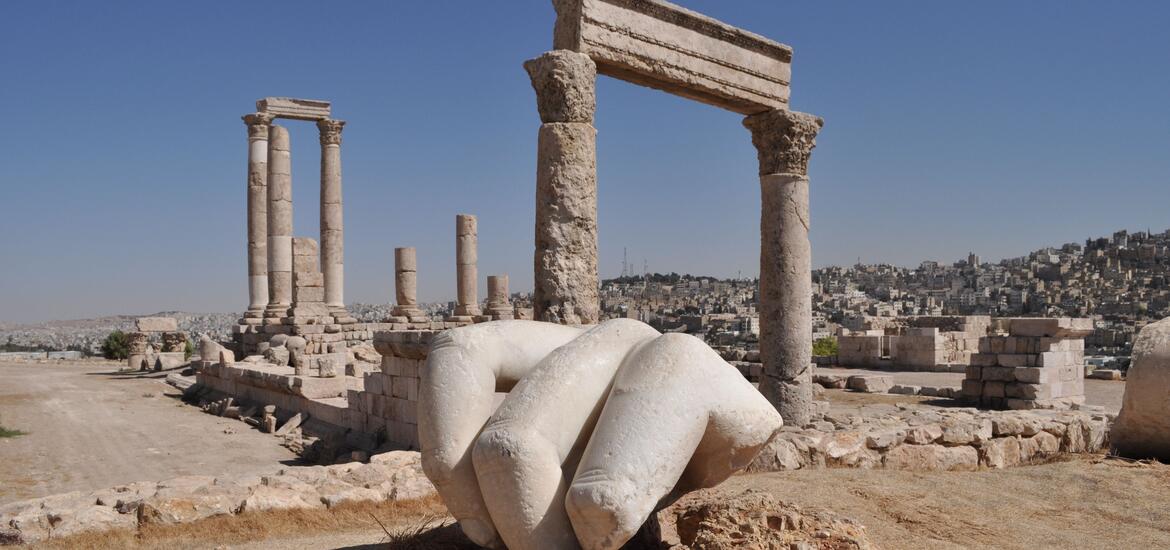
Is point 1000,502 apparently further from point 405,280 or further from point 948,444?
point 405,280

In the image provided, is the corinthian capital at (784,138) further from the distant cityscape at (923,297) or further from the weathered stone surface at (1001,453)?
the distant cityscape at (923,297)

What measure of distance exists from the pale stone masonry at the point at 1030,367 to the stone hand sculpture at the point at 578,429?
456 inches

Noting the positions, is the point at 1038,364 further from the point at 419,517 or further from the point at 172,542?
the point at 172,542

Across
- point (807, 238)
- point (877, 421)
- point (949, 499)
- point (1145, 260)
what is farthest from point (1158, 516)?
point (1145, 260)

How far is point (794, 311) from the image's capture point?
10391mm

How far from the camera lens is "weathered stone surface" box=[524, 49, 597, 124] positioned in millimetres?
8195

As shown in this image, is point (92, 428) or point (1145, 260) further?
point (1145, 260)

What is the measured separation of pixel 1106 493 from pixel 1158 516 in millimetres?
548

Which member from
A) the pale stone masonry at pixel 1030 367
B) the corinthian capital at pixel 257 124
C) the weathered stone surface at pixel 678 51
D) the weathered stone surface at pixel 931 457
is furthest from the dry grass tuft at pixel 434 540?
the corinthian capital at pixel 257 124

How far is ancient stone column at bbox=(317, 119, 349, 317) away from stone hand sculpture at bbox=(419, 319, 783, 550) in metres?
23.1

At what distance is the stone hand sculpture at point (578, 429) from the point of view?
2.99 meters

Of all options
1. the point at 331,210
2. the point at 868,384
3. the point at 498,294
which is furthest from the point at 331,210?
the point at 868,384

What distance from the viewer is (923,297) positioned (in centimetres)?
7125

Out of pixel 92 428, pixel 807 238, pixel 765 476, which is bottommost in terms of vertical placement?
pixel 92 428
